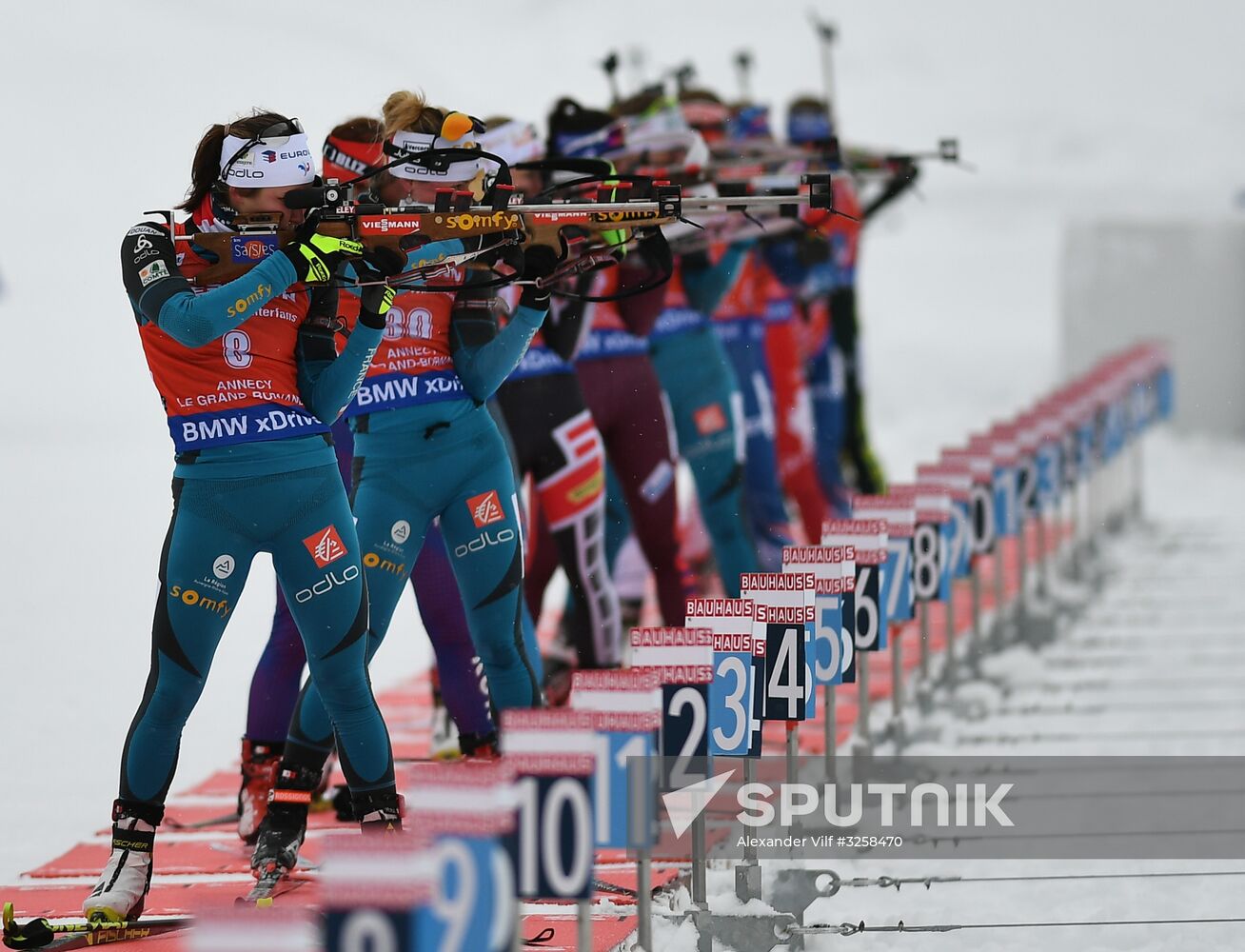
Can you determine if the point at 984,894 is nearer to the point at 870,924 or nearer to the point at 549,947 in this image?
the point at 870,924

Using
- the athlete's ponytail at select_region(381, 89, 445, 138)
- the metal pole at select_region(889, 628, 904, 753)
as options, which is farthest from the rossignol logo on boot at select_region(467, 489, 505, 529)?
the metal pole at select_region(889, 628, 904, 753)

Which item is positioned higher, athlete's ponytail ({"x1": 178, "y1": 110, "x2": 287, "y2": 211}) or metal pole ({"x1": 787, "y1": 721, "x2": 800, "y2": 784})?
athlete's ponytail ({"x1": 178, "y1": 110, "x2": 287, "y2": 211})

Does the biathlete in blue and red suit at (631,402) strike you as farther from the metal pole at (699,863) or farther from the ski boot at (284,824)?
the metal pole at (699,863)

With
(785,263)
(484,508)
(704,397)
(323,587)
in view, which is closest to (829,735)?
(484,508)

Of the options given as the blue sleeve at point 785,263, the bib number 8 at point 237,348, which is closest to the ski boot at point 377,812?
the bib number 8 at point 237,348

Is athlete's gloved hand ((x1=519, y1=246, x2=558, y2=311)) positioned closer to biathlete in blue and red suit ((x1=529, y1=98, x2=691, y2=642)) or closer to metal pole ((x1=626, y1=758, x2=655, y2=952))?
metal pole ((x1=626, y1=758, x2=655, y2=952))

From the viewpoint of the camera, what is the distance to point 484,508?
5.19m

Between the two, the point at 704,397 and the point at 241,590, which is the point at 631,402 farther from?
the point at 241,590

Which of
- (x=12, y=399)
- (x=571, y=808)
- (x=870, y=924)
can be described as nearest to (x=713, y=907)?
(x=870, y=924)

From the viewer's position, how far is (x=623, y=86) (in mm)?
22375

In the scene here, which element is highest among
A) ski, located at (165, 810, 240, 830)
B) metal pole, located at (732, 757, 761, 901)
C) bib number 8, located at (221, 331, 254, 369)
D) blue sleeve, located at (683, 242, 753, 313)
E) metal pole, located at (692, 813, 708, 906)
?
blue sleeve, located at (683, 242, 753, 313)

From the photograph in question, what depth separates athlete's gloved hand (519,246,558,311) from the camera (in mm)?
5023

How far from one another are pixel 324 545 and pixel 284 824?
83 cm

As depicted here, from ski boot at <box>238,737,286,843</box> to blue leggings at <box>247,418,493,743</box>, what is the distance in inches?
1.2
